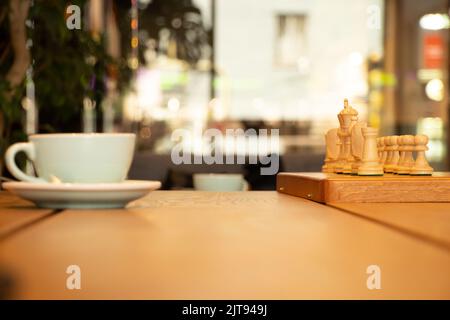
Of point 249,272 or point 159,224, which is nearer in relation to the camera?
point 249,272

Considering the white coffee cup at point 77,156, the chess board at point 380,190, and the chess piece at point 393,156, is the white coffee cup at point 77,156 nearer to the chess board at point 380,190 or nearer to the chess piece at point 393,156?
the chess board at point 380,190

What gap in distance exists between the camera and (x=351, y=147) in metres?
1.32

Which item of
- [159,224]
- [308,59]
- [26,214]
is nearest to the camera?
[159,224]

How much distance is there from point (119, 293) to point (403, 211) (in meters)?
0.57

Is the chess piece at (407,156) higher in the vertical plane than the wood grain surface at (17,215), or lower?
higher

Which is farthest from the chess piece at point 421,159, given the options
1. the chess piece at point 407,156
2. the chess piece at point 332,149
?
the chess piece at point 332,149

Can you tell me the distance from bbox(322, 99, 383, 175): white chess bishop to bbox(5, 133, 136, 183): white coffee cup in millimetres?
431

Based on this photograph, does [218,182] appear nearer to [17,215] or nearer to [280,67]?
[17,215]

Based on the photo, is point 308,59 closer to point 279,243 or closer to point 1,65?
point 1,65

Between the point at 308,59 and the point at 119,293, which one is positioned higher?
the point at 308,59

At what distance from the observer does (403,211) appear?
3.03 ft

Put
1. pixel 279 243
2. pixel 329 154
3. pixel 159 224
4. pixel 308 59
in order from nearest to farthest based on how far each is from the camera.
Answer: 1. pixel 279 243
2. pixel 159 224
3. pixel 329 154
4. pixel 308 59

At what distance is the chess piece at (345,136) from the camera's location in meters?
1.35

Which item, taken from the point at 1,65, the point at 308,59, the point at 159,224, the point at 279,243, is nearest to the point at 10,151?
the point at 159,224
